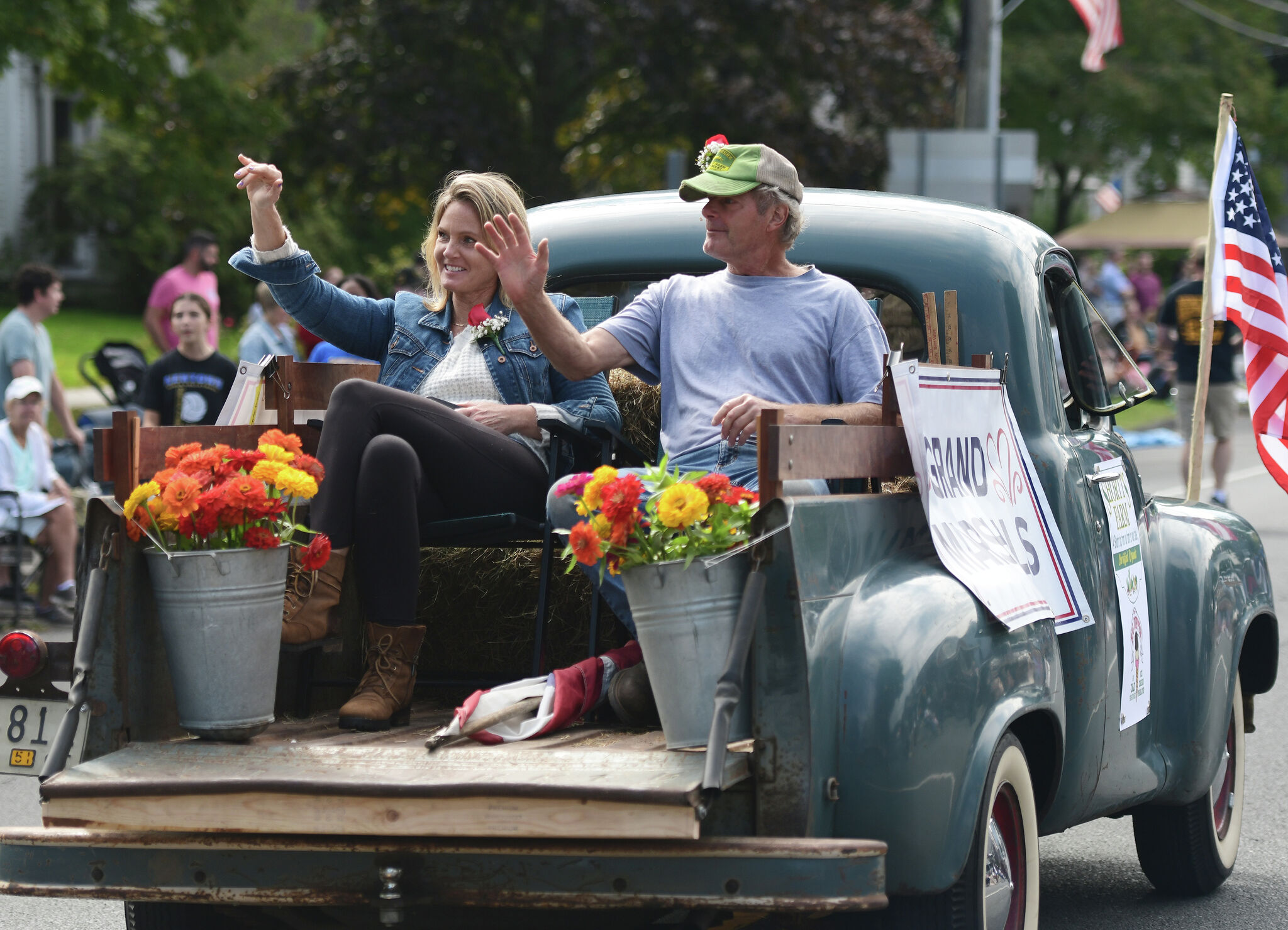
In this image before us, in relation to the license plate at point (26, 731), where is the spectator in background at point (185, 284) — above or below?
above

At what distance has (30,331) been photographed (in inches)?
454

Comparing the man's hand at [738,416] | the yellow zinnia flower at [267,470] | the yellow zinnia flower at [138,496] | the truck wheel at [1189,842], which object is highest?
the man's hand at [738,416]

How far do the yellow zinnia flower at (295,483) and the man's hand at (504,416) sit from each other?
39.8 inches

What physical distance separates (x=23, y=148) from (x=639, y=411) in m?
37.1

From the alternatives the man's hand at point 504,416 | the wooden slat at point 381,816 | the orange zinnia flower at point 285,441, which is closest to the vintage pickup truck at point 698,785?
the wooden slat at point 381,816

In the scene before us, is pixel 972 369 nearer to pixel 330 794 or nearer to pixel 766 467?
pixel 766 467

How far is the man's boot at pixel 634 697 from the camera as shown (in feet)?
13.1

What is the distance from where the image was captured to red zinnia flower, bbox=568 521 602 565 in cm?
343

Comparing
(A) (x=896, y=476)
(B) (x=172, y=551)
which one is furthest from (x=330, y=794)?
(A) (x=896, y=476)

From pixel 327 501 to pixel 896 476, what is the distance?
135 cm

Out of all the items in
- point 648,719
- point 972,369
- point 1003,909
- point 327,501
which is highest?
point 972,369

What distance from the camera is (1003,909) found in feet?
12.6

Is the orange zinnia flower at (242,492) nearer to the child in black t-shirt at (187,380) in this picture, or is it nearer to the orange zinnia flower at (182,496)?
the orange zinnia flower at (182,496)

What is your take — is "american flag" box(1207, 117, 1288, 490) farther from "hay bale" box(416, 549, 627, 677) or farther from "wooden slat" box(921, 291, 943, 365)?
"hay bale" box(416, 549, 627, 677)
